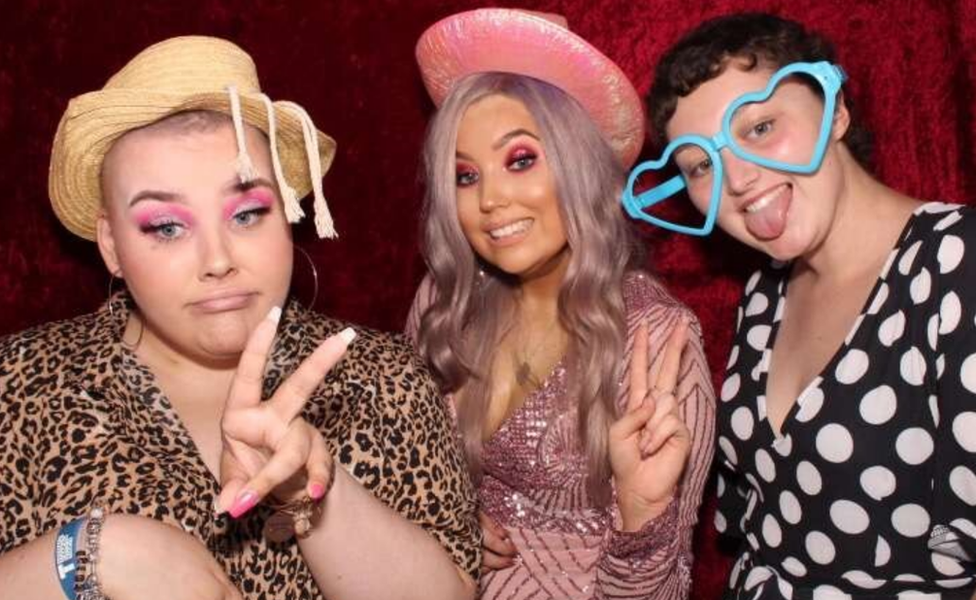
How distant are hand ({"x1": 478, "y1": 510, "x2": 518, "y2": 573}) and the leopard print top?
9.6 inches

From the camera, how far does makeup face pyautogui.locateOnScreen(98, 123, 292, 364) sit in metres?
1.71

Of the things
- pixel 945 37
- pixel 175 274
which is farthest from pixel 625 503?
pixel 945 37

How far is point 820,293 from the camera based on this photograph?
2.00m

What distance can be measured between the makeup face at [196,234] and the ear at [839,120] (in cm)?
94

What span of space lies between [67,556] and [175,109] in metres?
0.67

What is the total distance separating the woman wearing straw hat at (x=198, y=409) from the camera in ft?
5.05

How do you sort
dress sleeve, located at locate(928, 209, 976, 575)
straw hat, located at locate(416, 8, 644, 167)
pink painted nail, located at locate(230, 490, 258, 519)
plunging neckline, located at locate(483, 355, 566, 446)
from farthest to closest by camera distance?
plunging neckline, located at locate(483, 355, 566, 446), straw hat, located at locate(416, 8, 644, 167), dress sleeve, located at locate(928, 209, 976, 575), pink painted nail, located at locate(230, 490, 258, 519)

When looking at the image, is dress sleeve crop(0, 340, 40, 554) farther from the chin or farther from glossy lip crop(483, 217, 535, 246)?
glossy lip crop(483, 217, 535, 246)

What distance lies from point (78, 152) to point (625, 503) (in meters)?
1.08

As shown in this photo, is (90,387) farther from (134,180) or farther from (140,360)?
(134,180)

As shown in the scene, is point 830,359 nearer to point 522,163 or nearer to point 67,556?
point 522,163

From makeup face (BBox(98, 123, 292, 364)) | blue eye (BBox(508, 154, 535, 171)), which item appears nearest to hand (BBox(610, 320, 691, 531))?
blue eye (BBox(508, 154, 535, 171))

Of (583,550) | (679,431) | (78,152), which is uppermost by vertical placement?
(78,152)

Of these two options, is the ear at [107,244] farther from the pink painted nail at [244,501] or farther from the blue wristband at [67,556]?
the pink painted nail at [244,501]
